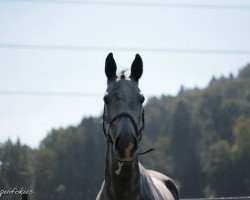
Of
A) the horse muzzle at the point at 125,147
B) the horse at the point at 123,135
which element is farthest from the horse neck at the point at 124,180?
the horse muzzle at the point at 125,147

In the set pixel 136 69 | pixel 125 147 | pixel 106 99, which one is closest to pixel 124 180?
pixel 125 147

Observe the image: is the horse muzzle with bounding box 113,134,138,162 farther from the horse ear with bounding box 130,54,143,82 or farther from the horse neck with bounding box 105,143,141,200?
the horse ear with bounding box 130,54,143,82

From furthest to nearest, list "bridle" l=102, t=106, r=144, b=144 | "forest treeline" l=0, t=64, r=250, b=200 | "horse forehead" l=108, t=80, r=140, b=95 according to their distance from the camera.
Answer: "forest treeline" l=0, t=64, r=250, b=200 → "horse forehead" l=108, t=80, r=140, b=95 → "bridle" l=102, t=106, r=144, b=144

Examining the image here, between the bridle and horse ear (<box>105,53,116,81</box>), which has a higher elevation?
horse ear (<box>105,53,116,81</box>)

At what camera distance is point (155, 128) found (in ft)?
371

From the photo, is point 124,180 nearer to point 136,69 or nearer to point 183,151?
point 136,69

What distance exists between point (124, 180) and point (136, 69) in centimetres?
113

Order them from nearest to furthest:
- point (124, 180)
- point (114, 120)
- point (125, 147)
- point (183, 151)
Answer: point (125, 147) → point (114, 120) → point (124, 180) → point (183, 151)

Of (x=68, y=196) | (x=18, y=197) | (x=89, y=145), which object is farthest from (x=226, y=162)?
(x=18, y=197)

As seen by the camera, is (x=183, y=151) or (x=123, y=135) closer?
(x=123, y=135)

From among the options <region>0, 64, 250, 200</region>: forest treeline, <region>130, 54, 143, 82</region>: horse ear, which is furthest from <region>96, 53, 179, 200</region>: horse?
<region>0, 64, 250, 200</region>: forest treeline

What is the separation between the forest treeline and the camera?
247 feet

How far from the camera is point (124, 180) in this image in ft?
16.5

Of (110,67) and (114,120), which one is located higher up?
(110,67)
